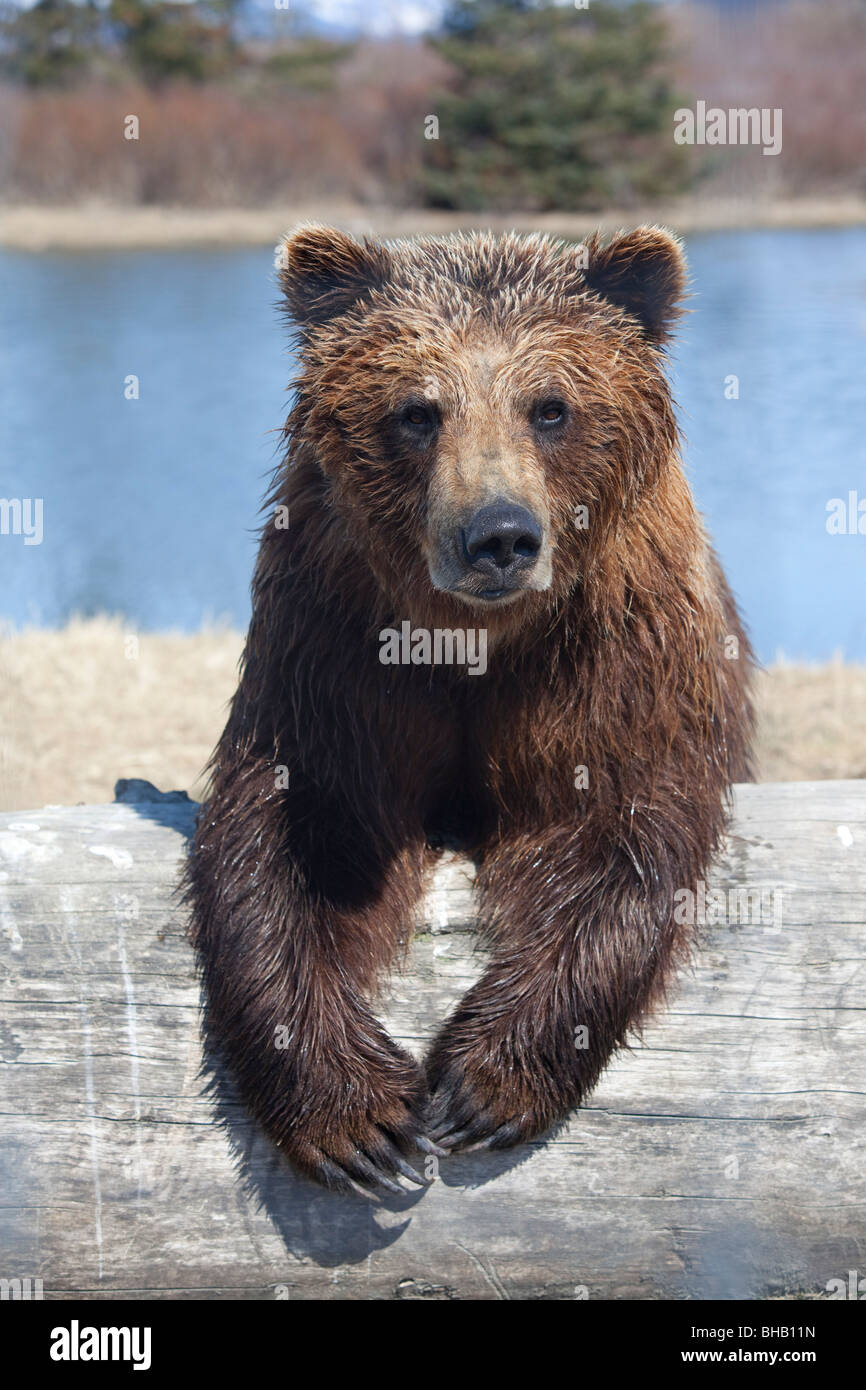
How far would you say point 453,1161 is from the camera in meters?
3.91

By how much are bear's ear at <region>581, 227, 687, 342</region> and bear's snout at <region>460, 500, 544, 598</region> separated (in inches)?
36.7

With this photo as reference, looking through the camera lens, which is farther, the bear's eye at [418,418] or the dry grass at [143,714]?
the dry grass at [143,714]

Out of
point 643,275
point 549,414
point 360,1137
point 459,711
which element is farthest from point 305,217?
point 360,1137

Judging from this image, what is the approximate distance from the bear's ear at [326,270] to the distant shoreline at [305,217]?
657 inches

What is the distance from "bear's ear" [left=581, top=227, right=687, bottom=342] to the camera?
4.07 m

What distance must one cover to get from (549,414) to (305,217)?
1853 centimetres

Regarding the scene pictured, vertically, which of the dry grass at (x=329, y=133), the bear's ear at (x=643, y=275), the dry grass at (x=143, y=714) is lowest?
the dry grass at (x=143, y=714)

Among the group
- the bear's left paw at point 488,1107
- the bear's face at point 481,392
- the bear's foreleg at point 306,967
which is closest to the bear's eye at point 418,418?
the bear's face at point 481,392

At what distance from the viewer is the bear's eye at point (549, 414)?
385cm

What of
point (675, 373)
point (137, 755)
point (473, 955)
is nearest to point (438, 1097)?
point (473, 955)

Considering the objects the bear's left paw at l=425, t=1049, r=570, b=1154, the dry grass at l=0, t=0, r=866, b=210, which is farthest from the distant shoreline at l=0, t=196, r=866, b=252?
the bear's left paw at l=425, t=1049, r=570, b=1154

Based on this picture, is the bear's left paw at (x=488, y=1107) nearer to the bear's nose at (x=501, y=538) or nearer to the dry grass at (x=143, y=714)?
the bear's nose at (x=501, y=538)

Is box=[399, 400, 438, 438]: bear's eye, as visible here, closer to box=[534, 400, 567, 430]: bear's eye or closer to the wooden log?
box=[534, 400, 567, 430]: bear's eye

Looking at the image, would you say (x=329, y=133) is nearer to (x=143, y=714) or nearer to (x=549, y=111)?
(x=549, y=111)
